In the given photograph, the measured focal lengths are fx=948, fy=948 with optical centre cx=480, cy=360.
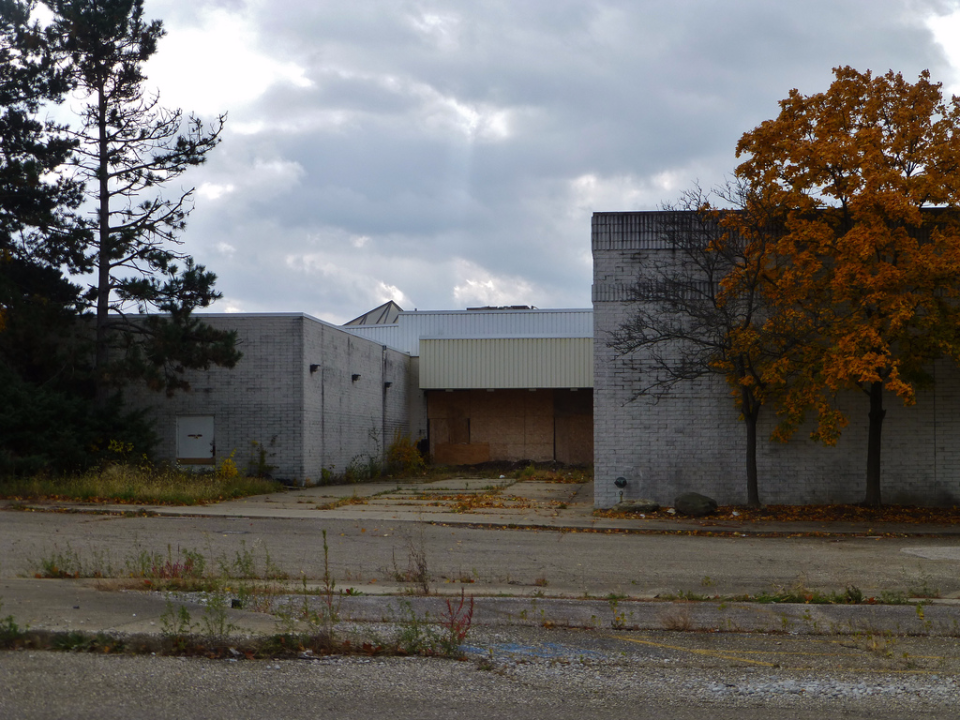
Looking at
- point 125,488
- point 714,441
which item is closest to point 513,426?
point 714,441

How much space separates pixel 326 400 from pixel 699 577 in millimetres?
18757

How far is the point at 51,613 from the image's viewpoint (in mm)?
8195

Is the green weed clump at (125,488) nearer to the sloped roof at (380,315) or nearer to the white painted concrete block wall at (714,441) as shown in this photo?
the white painted concrete block wall at (714,441)

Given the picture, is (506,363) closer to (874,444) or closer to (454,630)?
(874,444)

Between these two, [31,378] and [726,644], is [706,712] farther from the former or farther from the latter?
[31,378]

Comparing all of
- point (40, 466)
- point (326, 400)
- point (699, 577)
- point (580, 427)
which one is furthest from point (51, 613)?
point (580, 427)

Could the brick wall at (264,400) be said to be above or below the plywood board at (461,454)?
above

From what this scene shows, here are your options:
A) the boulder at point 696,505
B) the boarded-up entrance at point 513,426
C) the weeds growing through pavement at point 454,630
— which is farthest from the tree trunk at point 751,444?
the boarded-up entrance at point 513,426

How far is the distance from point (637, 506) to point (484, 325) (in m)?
24.4

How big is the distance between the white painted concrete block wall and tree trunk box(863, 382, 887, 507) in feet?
2.22

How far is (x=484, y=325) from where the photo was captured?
43156 millimetres

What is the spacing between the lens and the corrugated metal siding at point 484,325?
42.6 metres

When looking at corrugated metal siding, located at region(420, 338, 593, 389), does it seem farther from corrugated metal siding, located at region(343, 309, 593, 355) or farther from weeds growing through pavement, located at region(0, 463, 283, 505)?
weeds growing through pavement, located at region(0, 463, 283, 505)

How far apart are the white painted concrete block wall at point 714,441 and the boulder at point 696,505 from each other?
0.95 meters
